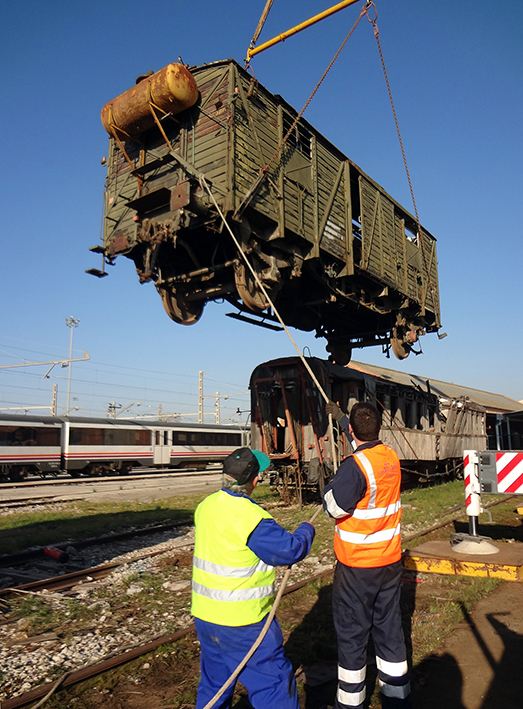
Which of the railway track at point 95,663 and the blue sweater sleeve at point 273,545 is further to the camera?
the railway track at point 95,663

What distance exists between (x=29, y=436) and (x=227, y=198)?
2054 cm

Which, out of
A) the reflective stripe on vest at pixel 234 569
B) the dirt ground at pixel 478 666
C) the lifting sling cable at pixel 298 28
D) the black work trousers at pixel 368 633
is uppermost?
the lifting sling cable at pixel 298 28

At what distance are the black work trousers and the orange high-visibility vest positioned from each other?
0.24 feet

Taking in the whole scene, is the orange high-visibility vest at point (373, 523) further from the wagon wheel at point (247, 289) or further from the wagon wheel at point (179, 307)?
the wagon wheel at point (179, 307)

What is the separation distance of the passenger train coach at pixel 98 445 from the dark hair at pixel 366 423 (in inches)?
912

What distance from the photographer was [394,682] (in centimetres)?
294

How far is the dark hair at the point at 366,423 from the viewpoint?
3.32 meters

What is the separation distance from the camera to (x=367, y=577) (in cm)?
302

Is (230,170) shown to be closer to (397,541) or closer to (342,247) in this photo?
(342,247)

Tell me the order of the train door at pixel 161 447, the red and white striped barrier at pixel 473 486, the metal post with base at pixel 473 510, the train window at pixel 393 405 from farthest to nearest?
the train door at pixel 161 447 → the train window at pixel 393 405 → the red and white striped barrier at pixel 473 486 → the metal post with base at pixel 473 510

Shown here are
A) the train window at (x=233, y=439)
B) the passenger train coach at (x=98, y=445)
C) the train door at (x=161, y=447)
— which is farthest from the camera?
the train window at (x=233, y=439)

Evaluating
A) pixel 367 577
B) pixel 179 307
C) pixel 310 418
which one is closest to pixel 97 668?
pixel 367 577

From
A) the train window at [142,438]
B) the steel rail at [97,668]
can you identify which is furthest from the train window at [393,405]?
the train window at [142,438]

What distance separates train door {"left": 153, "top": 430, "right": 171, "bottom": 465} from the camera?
29.1m
